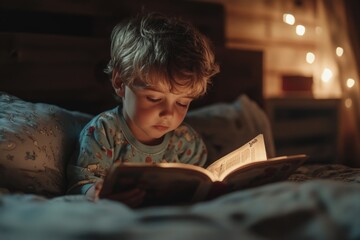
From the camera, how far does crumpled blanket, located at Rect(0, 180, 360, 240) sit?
66cm

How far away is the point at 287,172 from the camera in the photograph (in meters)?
1.27

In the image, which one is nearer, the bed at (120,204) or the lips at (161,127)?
the bed at (120,204)

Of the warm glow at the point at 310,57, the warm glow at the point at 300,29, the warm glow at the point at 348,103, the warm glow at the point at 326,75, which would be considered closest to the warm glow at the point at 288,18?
the warm glow at the point at 300,29

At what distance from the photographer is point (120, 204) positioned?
0.86 metres

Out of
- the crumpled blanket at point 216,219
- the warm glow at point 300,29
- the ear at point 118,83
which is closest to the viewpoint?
the crumpled blanket at point 216,219

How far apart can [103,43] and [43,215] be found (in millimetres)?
1383

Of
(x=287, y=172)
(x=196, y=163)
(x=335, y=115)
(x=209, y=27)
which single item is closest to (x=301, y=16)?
(x=335, y=115)

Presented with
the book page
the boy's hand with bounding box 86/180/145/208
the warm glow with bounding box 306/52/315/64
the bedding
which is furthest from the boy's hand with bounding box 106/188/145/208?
the warm glow with bounding box 306/52/315/64

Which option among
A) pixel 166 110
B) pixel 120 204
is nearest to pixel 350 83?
pixel 166 110

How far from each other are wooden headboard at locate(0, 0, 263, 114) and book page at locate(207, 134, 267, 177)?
84 cm

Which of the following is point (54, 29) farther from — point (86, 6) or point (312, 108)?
point (312, 108)

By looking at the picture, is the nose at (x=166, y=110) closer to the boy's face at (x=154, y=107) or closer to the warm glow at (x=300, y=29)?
the boy's face at (x=154, y=107)

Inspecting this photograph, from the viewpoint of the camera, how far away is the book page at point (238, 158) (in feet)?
4.27

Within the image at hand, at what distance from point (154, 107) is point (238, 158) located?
286 millimetres
